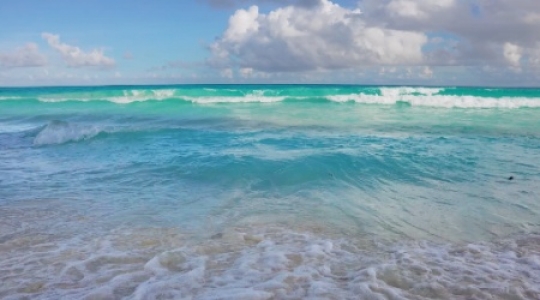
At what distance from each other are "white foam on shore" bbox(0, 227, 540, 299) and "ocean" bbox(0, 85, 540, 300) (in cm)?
2

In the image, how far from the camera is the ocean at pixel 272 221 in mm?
3967

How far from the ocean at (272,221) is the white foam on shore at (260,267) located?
19 millimetres

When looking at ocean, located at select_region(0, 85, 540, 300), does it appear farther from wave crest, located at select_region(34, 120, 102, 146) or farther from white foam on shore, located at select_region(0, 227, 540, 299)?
wave crest, located at select_region(34, 120, 102, 146)

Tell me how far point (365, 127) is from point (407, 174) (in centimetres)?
863

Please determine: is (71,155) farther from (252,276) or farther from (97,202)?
(252,276)

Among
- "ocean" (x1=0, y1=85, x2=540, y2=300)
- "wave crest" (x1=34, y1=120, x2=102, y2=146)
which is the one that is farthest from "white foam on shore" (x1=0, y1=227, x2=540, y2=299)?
"wave crest" (x1=34, y1=120, x2=102, y2=146)

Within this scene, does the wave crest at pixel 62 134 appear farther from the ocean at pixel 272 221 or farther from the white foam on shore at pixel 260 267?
the white foam on shore at pixel 260 267

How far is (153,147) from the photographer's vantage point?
1210 centimetres

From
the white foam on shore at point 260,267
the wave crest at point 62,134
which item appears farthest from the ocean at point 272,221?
the wave crest at point 62,134

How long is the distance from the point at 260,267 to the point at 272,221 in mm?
1525

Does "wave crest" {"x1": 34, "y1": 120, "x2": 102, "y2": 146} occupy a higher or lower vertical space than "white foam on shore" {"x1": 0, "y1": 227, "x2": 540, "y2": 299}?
higher

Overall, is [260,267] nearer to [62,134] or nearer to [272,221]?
[272,221]

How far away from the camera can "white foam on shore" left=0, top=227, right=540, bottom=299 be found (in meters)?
3.79

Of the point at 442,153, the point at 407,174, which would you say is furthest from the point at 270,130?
the point at 407,174
